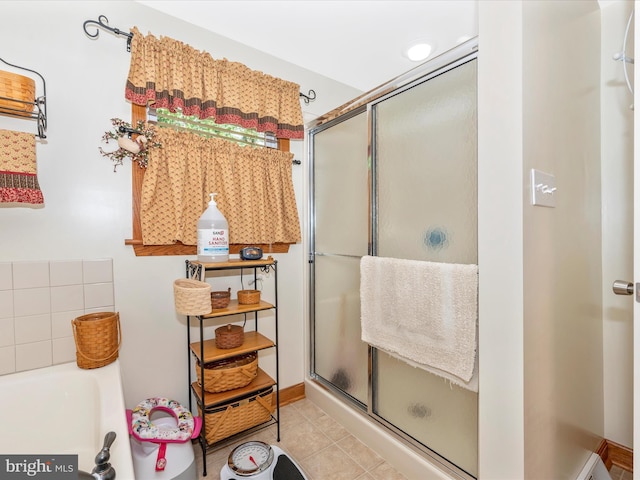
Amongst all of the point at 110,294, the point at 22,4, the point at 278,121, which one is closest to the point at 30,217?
the point at 110,294

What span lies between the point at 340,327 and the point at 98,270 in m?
1.38

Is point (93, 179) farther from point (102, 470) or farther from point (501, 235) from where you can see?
point (501, 235)

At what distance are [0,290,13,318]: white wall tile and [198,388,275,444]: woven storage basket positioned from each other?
1.01 meters

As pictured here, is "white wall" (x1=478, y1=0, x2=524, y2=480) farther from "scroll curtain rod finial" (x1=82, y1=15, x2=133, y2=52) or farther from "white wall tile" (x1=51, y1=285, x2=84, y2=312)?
"white wall tile" (x1=51, y1=285, x2=84, y2=312)

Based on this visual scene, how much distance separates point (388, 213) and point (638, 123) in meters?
0.94

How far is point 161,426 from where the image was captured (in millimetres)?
1535

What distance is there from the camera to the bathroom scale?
4.84 ft

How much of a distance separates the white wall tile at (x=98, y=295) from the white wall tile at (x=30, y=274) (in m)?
0.16

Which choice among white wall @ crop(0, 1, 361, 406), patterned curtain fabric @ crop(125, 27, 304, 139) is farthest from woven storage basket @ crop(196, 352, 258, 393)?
patterned curtain fabric @ crop(125, 27, 304, 139)

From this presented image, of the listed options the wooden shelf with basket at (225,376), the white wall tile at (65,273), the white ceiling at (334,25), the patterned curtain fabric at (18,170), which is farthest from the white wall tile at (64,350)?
the white ceiling at (334,25)

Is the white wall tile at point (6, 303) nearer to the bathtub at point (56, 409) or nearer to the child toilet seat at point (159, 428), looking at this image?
the bathtub at point (56, 409)

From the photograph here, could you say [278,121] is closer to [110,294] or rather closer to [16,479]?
[110,294]

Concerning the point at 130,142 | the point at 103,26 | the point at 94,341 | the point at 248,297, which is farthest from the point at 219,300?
the point at 103,26

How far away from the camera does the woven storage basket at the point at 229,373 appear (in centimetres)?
168
